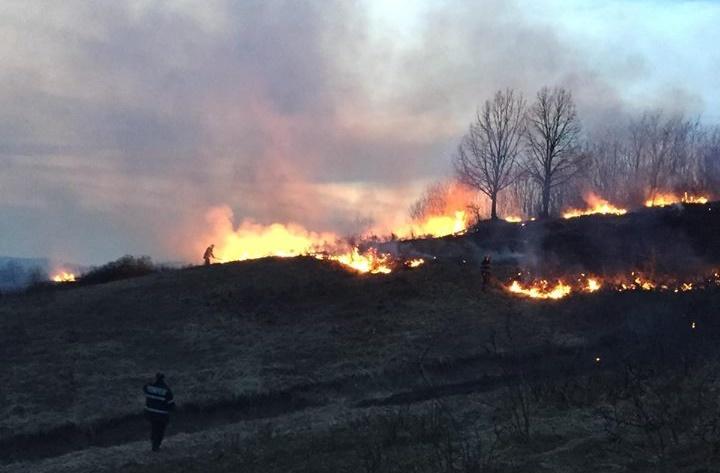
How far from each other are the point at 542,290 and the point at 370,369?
11.9m

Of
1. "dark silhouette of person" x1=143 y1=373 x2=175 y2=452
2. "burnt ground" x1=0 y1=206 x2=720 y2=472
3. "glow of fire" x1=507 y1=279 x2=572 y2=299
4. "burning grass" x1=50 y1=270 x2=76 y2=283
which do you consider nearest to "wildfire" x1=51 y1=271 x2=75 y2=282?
"burning grass" x1=50 y1=270 x2=76 y2=283

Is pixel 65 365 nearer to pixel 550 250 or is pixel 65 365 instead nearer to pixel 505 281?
pixel 505 281

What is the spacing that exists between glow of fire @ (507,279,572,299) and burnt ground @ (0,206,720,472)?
3.80 feet

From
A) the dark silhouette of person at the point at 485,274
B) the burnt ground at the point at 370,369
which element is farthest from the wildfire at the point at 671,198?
the dark silhouette of person at the point at 485,274

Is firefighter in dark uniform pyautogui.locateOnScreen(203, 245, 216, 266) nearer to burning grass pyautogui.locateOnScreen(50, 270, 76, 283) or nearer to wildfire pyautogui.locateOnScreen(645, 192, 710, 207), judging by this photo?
burning grass pyautogui.locateOnScreen(50, 270, 76, 283)

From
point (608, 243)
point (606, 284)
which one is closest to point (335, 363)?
point (606, 284)

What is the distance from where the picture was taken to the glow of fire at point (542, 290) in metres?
33.8

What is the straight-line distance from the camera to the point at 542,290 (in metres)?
34.6

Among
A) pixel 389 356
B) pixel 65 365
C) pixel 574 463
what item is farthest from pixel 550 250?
pixel 574 463

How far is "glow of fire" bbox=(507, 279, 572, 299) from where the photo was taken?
33.8 m

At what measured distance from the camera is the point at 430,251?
44688 mm

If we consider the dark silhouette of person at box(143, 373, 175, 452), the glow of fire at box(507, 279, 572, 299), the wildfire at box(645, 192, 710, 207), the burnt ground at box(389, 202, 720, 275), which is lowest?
the dark silhouette of person at box(143, 373, 175, 452)

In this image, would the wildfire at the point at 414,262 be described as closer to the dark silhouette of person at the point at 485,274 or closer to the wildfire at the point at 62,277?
the dark silhouette of person at the point at 485,274

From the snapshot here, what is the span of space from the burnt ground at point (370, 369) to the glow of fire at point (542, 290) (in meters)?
1.16
